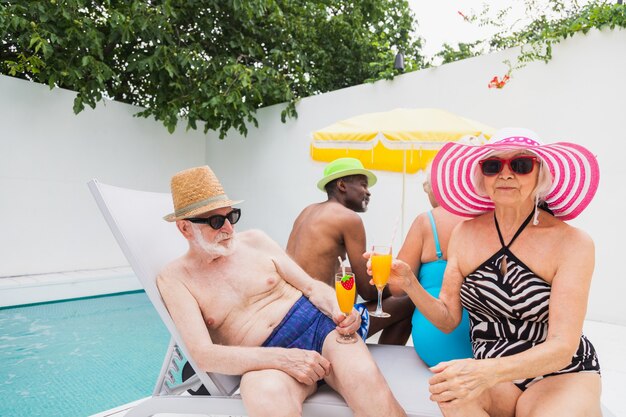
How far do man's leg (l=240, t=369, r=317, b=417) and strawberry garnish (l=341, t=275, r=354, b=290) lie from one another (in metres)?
0.43

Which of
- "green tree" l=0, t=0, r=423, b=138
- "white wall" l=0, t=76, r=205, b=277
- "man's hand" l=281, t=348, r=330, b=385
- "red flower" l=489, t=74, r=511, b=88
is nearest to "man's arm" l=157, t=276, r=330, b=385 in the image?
"man's hand" l=281, t=348, r=330, b=385

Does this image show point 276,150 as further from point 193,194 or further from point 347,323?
point 347,323

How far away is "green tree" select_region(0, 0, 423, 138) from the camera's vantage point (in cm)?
654

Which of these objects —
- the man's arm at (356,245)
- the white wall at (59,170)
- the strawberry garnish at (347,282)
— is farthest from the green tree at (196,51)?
the strawberry garnish at (347,282)

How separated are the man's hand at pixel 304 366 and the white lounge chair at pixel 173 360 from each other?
0.10 m

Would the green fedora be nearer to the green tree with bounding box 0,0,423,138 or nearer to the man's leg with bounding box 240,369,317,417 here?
the man's leg with bounding box 240,369,317,417

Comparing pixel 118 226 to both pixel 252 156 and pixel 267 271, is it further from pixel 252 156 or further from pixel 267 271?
pixel 252 156

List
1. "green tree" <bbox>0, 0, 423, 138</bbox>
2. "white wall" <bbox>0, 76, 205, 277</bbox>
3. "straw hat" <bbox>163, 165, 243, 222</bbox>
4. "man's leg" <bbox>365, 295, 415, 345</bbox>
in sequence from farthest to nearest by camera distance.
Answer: "white wall" <bbox>0, 76, 205, 277</bbox>
"green tree" <bbox>0, 0, 423, 138</bbox>
"man's leg" <bbox>365, 295, 415, 345</bbox>
"straw hat" <bbox>163, 165, 243, 222</bbox>

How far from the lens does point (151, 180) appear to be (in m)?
8.94

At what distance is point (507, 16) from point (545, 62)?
90 cm

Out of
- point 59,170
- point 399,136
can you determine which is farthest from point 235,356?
point 59,170

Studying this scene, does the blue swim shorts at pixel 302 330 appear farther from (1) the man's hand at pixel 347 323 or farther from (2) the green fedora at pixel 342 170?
(2) the green fedora at pixel 342 170

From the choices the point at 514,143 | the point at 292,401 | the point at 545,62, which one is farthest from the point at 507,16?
the point at 292,401

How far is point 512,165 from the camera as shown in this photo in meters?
1.70
